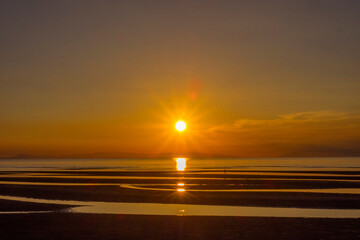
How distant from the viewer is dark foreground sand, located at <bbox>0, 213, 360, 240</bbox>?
1944cm

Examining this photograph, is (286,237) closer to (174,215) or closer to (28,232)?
(174,215)

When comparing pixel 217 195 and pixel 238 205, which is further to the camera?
pixel 217 195

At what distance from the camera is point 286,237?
19.0 metres

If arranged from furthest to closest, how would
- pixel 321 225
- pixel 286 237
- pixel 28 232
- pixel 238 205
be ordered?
pixel 238 205, pixel 321 225, pixel 28 232, pixel 286 237

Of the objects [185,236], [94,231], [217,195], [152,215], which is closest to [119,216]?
[152,215]

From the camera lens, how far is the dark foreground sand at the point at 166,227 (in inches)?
765

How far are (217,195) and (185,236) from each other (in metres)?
19.5

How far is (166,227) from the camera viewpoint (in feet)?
71.6

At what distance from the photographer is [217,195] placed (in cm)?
3862

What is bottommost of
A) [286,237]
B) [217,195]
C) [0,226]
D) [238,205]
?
[286,237]

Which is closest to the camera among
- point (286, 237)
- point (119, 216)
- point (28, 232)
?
point (286, 237)

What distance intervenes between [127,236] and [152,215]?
6.89m

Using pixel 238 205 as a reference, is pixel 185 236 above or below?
below

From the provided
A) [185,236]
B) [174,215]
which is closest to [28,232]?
[185,236]
